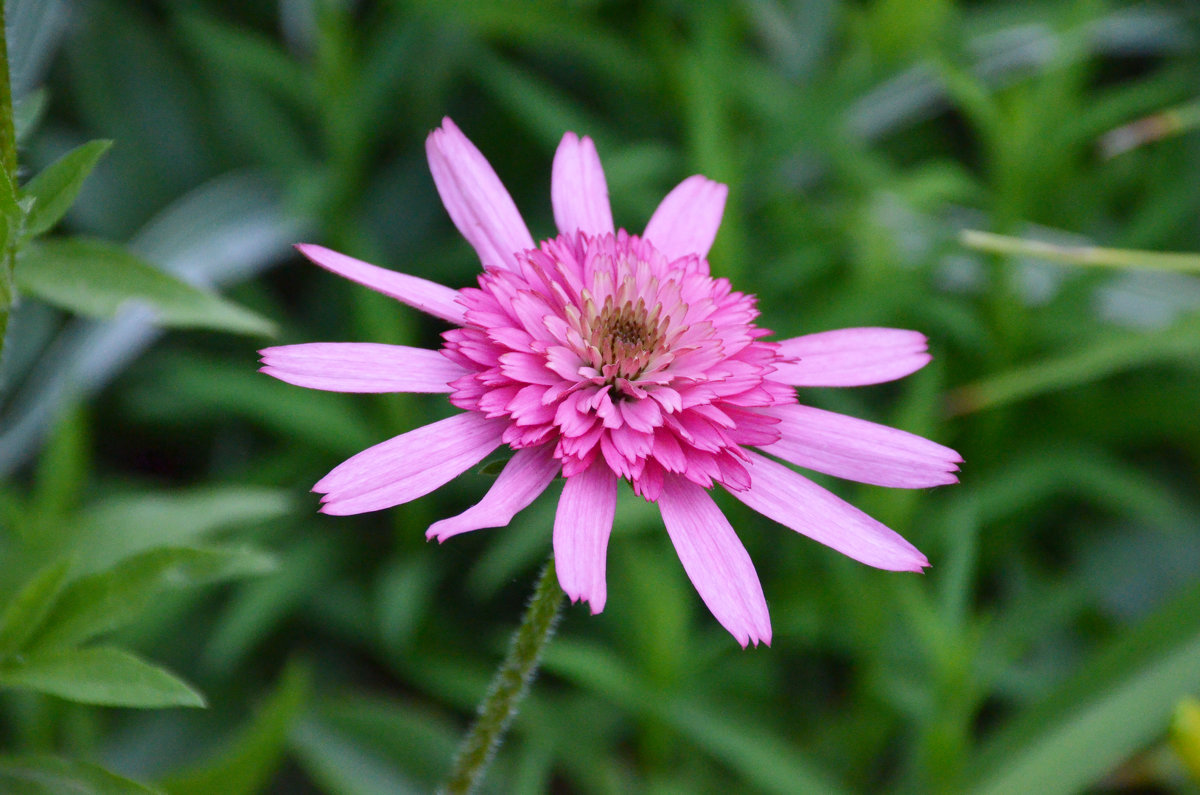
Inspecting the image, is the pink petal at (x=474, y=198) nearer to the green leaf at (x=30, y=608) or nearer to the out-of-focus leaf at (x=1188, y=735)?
the green leaf at (x=30, y=608)

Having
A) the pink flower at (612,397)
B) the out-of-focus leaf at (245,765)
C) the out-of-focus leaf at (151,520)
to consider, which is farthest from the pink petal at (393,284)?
the out-of-focus leaf at (245,765)

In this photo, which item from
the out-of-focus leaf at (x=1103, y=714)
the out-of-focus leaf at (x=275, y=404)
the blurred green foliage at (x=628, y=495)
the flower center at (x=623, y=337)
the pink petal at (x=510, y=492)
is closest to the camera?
the pink petal at (x=510, y=492)

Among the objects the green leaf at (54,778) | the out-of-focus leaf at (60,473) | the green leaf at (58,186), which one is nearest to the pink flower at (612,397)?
the green leaf at (58,186)

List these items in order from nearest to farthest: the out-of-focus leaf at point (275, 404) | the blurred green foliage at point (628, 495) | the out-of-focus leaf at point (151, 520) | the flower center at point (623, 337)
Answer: the flower center at point (623, 337) → the out-of-focus leaf at point (151, 520) → the blurred green foliage at point (628, 495) → the out-of-focus leaf at point (275, 404)

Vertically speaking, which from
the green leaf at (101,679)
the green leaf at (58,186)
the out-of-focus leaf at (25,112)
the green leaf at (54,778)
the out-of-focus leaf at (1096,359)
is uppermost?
the out-of-focus leaf at (1096,359)

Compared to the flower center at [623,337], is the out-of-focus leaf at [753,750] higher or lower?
higher

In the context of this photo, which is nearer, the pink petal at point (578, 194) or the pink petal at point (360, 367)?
the pink petal at point (360, 367)

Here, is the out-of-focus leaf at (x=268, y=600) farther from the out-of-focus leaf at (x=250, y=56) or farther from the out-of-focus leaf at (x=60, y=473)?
the out-of-focus leaf at (x=250, y=56)
